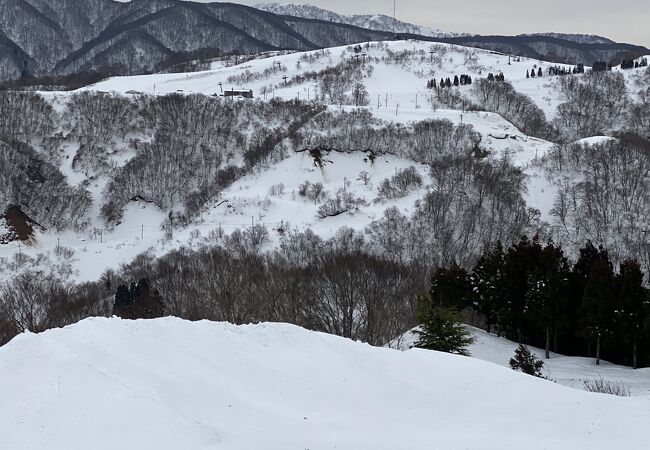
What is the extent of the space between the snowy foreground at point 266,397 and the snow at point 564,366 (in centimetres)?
806

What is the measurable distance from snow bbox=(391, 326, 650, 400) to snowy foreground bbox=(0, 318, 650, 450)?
317 inches

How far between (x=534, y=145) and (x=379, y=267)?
44.6 metres

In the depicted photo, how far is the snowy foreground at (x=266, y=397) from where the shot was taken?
9188mm

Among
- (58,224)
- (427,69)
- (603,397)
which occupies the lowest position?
(58,224)

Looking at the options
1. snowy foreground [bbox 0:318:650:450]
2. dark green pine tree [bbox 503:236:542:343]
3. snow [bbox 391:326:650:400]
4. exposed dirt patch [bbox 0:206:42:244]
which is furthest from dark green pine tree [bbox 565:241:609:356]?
exposed dirt patch [bbox 0:206:42:244]

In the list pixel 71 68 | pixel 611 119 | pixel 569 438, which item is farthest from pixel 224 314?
pixel 71 68

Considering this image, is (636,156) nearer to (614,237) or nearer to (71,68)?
(614,237)

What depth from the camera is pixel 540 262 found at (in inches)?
993

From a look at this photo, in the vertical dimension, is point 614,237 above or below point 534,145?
below

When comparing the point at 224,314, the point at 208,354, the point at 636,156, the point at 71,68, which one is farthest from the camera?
the point at 71,68

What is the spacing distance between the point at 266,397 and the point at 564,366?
16.7m

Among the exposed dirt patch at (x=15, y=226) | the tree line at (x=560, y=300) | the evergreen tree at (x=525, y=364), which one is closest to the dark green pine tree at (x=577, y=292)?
the tree line at (x=560, y=300)

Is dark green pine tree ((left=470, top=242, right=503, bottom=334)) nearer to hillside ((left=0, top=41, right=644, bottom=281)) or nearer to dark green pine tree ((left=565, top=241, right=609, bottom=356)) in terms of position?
dark green pine tree ((left=565, top=241, right=609, bottom=356))

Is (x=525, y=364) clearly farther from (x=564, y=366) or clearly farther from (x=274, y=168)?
(x=274, y=168)
